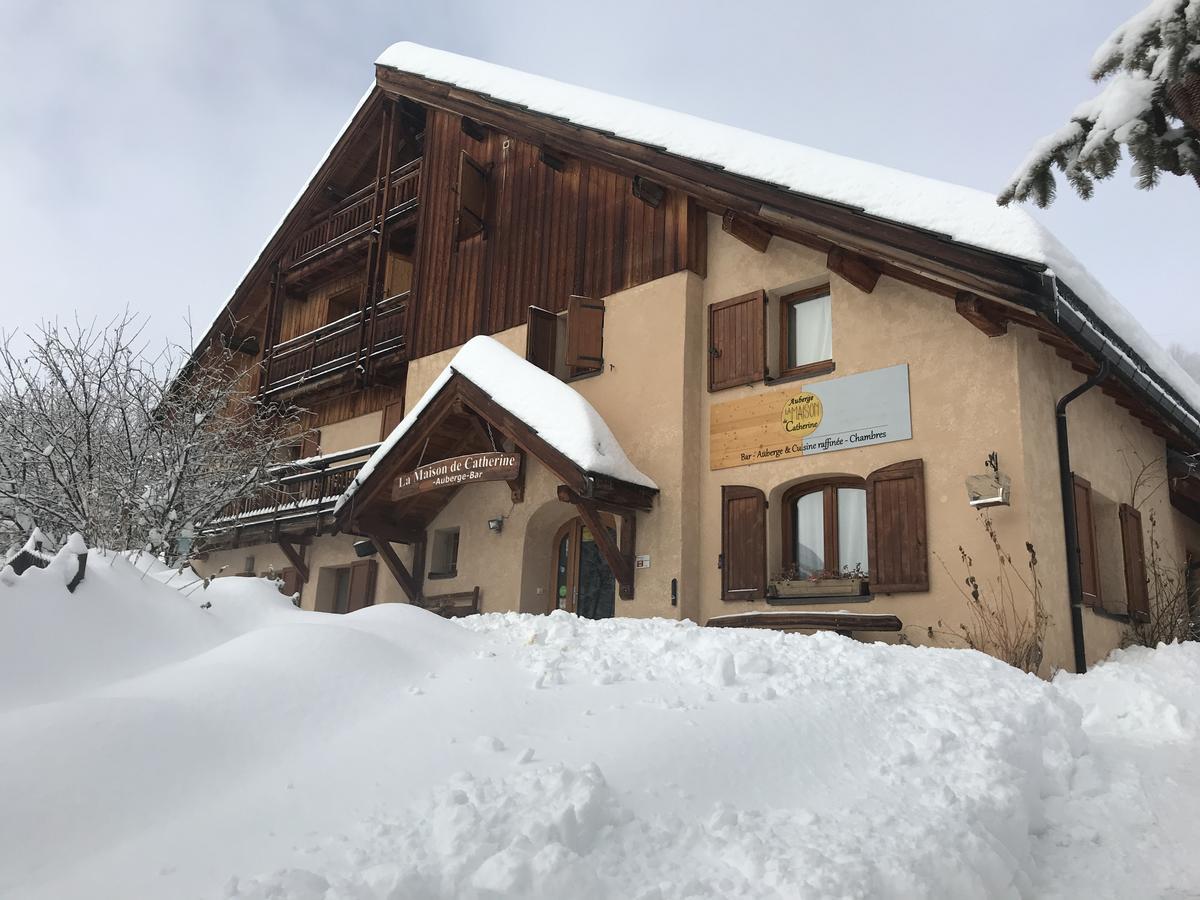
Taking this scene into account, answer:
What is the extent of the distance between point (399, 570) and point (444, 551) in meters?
0.76

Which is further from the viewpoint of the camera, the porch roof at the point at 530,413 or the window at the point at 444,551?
the window at the point at 444,551

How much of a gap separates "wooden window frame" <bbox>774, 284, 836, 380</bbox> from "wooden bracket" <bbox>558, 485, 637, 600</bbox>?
2.42m

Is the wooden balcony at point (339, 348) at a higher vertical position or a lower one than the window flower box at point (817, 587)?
higher

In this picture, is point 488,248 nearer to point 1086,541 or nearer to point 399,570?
point 399,570

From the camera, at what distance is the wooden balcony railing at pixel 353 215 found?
1719 centimetres

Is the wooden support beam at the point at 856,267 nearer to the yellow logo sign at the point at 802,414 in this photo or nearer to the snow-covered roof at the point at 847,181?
the snow-covered roof at the point at 847,181

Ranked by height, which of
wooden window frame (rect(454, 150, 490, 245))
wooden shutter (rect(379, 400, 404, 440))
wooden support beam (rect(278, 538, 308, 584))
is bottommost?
wooden support beam (rect(278, 538, 308, 584))

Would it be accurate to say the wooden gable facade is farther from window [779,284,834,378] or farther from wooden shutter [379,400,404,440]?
window [779,284,834,378]

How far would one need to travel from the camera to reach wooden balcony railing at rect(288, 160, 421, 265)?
677 inches

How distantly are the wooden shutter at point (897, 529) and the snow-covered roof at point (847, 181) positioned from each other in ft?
7.42

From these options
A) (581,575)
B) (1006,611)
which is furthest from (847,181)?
(581,575)

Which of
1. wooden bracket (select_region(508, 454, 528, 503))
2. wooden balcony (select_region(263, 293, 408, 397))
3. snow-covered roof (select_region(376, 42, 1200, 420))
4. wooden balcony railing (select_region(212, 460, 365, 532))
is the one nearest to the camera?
snow-covered roof (select_region(376, 42, 1200, 420))

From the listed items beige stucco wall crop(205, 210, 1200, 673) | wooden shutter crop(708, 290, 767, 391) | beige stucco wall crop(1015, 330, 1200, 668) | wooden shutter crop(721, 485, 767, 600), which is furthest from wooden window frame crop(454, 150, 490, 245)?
beige stucco wall crop(1015, 330, 1200, 668)

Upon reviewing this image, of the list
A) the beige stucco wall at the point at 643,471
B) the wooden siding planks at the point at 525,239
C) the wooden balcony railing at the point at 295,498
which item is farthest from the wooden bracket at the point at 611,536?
the wooden balcony railing at the point at 295,498
